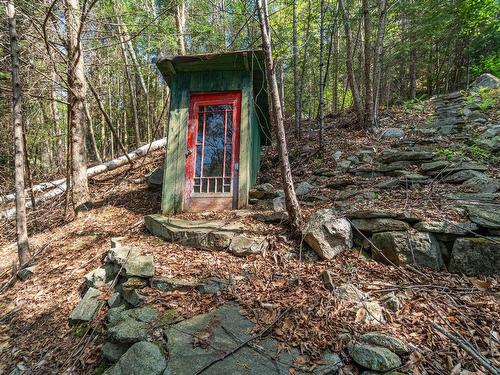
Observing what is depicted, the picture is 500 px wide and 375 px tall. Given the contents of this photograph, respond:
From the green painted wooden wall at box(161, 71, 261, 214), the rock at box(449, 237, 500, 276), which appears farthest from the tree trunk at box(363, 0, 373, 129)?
the rock at box(449, 237, 500, 276)

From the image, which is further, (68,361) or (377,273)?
(377,273)

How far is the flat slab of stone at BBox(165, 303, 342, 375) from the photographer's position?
188 cm

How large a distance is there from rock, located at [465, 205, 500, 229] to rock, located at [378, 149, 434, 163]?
2.42 m

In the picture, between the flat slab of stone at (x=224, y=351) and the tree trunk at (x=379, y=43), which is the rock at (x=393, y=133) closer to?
the tree trunk at (x=379, y=43)

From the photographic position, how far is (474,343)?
6.33 ft

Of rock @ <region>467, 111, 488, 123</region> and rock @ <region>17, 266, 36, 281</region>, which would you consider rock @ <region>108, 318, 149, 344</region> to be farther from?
rock @ <region>467, 111, 488, 123</region>

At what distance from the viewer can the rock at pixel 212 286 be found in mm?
2773

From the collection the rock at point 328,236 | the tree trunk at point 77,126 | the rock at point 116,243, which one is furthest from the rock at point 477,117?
the tree trunk at point 77,126

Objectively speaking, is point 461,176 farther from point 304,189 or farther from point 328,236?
point 328,236

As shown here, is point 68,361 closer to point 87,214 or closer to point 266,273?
point 266,273

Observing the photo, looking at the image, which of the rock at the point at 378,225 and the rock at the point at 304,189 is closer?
the rock at the point at 378,225

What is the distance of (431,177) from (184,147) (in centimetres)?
428

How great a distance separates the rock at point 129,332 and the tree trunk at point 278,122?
1.88 metres

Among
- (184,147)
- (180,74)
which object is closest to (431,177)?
(184,147)
